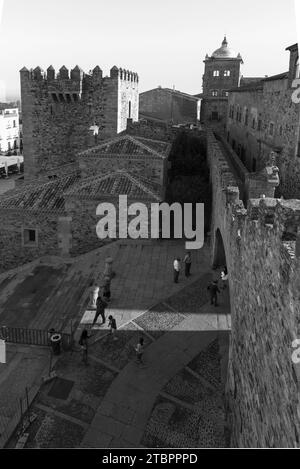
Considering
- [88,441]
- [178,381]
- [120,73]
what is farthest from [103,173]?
[88,441]

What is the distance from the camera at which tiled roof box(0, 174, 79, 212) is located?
16531 mm

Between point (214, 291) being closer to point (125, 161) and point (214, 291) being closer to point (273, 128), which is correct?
point (125, 161)

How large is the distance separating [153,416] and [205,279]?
5.79 m

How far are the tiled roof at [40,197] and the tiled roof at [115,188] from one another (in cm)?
108

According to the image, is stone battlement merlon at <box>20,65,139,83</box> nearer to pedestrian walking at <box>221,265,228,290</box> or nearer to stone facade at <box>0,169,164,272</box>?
stone facade at <box>0,169,164,272</box>

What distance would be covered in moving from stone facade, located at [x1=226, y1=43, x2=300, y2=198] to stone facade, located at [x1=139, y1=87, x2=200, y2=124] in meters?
10.3

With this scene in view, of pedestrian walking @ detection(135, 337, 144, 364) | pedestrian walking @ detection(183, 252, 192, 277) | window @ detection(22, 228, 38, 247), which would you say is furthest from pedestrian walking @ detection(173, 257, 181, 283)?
window @ detection(22, 228, 38, 247)

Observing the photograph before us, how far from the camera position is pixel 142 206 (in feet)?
51.0

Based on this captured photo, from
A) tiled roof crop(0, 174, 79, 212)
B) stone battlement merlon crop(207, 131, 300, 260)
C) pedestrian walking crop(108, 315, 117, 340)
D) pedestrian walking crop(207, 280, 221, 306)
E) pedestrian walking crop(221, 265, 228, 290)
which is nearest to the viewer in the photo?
stone battlement merlon crop(207, 131, 300, 260)

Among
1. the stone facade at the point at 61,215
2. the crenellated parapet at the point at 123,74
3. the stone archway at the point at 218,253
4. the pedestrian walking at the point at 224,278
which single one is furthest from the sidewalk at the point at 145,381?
the crenellated parapet at the point at 123,74

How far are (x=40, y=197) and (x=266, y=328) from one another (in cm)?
1352

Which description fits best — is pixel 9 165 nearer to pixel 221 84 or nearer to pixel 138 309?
pixel 221 84

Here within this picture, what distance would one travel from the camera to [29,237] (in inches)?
669

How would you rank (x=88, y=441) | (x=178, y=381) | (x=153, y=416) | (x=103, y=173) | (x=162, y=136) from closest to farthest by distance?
(x=88, y=441) → (x=153, y=416) → (x=178, y=381) → (x=103, y=173) → (x=162, y=136)
